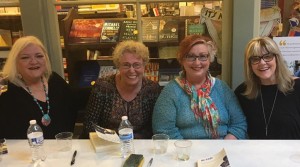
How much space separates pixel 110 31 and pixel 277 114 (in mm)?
1412

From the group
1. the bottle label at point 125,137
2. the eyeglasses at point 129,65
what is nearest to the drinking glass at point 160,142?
the bottle label at point 125,137

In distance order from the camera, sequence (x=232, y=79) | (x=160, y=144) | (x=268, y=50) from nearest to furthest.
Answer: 1. (x=160, y=144)
2. (x=268, y=50)
3. (x=232, y=79)

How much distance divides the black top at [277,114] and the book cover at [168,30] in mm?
852

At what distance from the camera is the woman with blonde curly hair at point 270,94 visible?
6.16 ft

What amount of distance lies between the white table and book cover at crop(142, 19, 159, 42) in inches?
41.2

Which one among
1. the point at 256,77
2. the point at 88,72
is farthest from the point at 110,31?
the point at 256,77

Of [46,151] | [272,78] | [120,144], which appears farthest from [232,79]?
[46,151]

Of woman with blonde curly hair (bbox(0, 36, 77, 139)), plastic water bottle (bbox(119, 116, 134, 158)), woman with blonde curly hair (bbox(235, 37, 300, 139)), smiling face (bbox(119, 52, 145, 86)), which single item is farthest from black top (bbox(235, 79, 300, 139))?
woman with blonde curly hair (bbox(0, 36, 77, 139))

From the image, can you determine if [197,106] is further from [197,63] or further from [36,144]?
[36,144]

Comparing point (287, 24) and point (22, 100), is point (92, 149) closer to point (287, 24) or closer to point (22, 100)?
point (22, 100)

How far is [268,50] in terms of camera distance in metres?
1.87

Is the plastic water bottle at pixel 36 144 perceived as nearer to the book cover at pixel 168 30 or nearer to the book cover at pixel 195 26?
the book cover at pixel 168 30

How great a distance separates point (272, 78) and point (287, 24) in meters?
0.68

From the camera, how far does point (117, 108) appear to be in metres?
2.05
